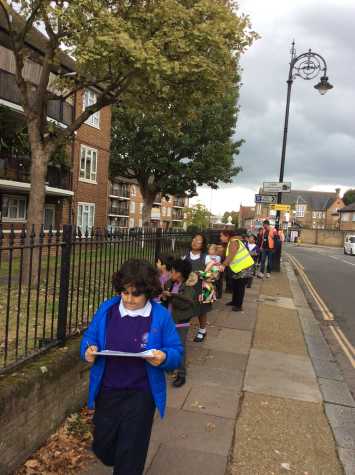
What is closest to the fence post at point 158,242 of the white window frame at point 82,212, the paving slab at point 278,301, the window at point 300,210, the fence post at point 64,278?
the fence post at point 64,278

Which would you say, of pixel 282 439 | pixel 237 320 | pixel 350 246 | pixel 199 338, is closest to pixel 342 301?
pixel 237 320

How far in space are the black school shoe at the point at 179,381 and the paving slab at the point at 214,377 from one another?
0.13 m

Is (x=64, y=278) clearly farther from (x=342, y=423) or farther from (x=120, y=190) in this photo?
(x=120, y=190)

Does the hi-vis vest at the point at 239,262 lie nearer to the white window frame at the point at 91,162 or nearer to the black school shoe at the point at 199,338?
the black school shoe at the point at 199,338

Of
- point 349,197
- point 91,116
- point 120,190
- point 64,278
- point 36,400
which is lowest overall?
point 36,400

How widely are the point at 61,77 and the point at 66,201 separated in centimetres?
→ 1286

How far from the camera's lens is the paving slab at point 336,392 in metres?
4.45

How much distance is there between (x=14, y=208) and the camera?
65.0 feet

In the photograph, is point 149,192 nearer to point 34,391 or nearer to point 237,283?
point 237,283

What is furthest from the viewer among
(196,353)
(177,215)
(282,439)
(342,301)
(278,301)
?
(177,215)

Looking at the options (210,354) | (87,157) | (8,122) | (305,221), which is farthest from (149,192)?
(305,221)

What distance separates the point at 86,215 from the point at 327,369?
19250 millimetres

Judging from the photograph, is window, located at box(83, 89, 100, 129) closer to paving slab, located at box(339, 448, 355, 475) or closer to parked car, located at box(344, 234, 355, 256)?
paving slab, located at box(339, 448, 355, 475)

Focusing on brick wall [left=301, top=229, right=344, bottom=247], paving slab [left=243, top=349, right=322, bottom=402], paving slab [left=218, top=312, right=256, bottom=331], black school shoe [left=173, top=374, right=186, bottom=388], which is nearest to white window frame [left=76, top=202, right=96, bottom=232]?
paving slab [left=218, top=312, right=256, bottom=331]
